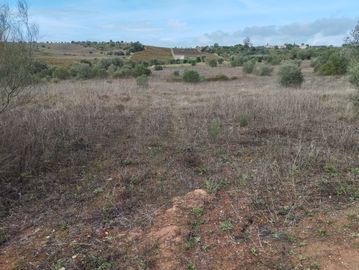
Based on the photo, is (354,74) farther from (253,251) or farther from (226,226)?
(253,251)

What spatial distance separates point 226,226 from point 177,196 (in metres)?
1.23

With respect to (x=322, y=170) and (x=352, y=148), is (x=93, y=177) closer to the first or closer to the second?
(x=322, y=170)

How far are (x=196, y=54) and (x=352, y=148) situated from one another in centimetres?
7327

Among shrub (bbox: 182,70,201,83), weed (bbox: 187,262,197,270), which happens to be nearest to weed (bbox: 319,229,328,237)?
weed (bbox: 187,262,197,270)

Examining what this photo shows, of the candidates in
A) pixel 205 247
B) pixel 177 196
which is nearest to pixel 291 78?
pixel 177 196

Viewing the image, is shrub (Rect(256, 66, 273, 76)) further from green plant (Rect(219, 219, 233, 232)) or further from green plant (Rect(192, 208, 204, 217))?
green plant (Rect(219, 219, 233, 232))

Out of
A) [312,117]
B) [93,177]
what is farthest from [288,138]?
[93,177]

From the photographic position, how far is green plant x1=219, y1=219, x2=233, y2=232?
194 inches

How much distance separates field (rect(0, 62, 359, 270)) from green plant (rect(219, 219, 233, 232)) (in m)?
0.01

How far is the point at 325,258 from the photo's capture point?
Result: 14.2 ft

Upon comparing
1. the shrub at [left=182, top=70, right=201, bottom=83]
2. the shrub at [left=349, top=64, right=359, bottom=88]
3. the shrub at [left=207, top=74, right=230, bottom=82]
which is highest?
the shrub at [left=349, top=64, right=359, bottom=88]

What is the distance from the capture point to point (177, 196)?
6039 mm

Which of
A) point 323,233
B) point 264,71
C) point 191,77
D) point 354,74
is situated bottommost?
point 264,71

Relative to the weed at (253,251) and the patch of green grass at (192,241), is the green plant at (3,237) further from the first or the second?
the weed at (253,251)
